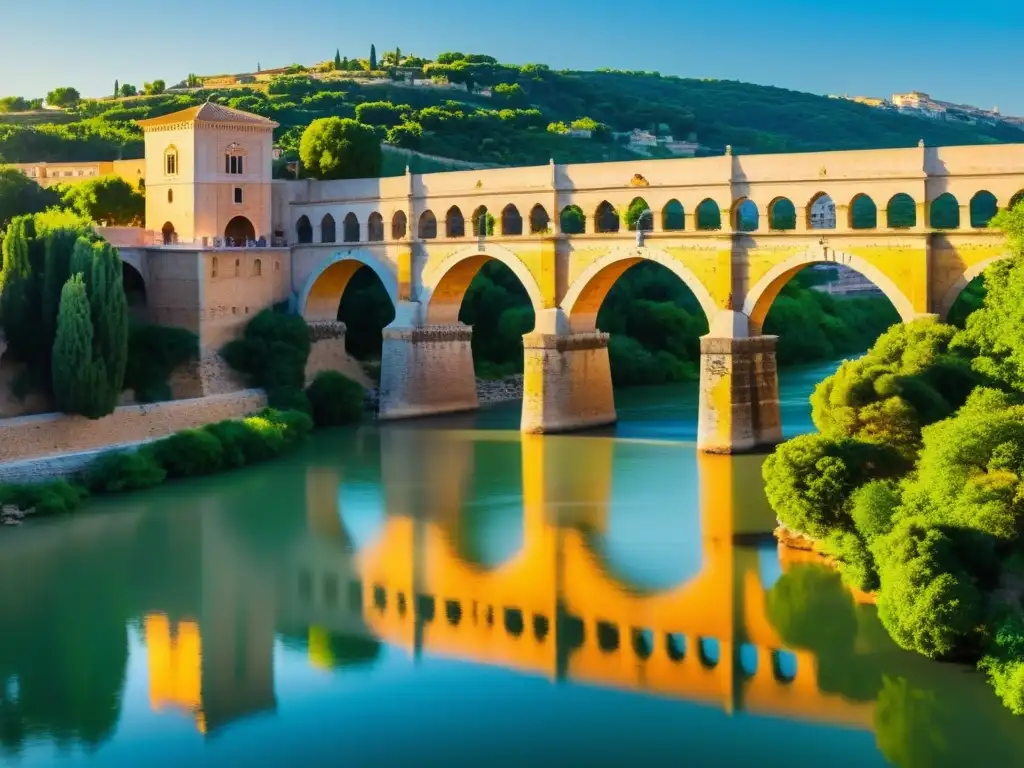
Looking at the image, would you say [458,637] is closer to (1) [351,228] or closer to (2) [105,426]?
(2) [105,426]

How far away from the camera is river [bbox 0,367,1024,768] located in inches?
647

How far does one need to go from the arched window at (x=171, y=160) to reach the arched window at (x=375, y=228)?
221 inches

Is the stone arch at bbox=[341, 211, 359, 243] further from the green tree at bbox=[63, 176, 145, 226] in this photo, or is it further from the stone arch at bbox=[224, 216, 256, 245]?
the green tree at bbox=[63, 176, 145, 226]

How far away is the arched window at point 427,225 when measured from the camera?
41.6 m

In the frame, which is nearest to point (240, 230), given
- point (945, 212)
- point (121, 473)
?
point (121, 473)

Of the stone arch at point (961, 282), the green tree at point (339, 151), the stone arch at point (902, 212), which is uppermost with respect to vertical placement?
the green tree at point (339, 151)

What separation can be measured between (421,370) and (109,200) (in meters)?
12.7

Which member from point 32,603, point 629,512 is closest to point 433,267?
point 629,512

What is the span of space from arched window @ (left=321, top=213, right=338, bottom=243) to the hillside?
14.5m

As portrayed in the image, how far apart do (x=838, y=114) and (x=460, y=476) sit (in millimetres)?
82179

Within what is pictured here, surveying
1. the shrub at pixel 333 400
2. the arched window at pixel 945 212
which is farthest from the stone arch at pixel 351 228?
the arched window at pixel 945 212

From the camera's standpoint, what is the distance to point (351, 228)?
4462 centimetres

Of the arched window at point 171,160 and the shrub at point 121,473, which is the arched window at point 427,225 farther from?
the shrub at point 121,473

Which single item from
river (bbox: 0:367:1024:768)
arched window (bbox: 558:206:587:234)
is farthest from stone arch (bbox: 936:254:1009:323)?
arched window (bbox: 558:206:587:234)
